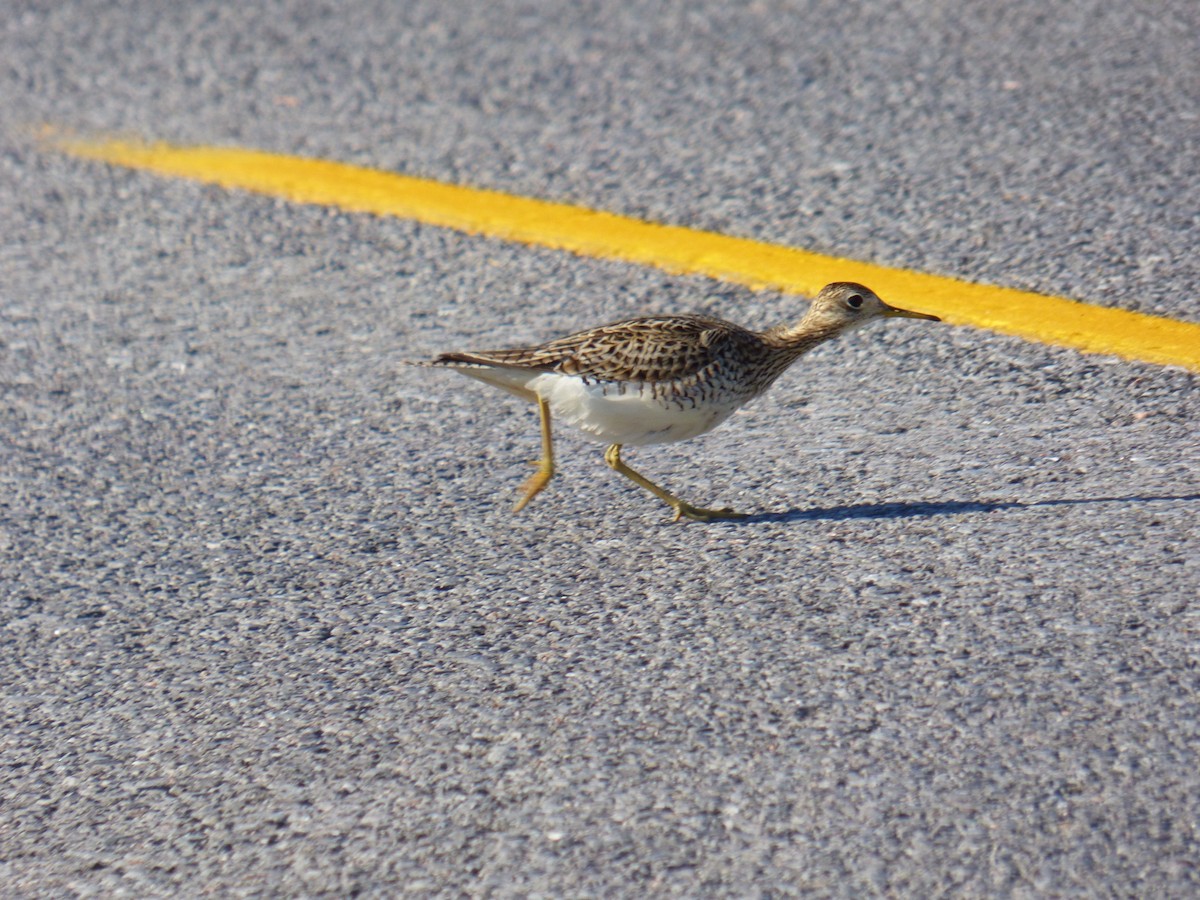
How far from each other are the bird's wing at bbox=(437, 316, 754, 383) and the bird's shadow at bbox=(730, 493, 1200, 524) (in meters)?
0.46

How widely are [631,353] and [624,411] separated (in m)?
0.17

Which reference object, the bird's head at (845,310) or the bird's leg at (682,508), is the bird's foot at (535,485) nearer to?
the bird's leg at (682,508)

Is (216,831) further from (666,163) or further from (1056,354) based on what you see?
(666,163)

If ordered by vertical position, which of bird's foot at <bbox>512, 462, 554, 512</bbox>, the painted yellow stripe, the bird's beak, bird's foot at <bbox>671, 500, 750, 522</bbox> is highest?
the painted yellow stripe

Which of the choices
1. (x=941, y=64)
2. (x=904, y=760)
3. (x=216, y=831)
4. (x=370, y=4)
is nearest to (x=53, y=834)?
(x=216, y=831)

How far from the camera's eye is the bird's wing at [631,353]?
427 centimetres

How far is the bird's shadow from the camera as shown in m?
4.05

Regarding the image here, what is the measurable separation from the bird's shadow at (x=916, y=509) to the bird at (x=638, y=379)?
0.13m

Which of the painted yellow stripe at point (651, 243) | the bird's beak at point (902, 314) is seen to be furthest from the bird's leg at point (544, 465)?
the painted yellow stripe at point (651, 243)

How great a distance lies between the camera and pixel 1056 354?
15.8 feet

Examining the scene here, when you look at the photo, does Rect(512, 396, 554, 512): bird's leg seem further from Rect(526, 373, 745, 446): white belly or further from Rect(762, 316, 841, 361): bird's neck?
Rect(762, 316, 841, 361): bird's neck

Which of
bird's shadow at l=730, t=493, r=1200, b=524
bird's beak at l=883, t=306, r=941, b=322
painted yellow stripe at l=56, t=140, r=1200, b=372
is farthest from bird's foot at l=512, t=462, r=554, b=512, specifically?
painted yellow stripe at l=56, t=140, r=1200, b=372

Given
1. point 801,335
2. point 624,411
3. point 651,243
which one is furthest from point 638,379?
point 651,243

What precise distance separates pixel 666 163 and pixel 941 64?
4.59ft
